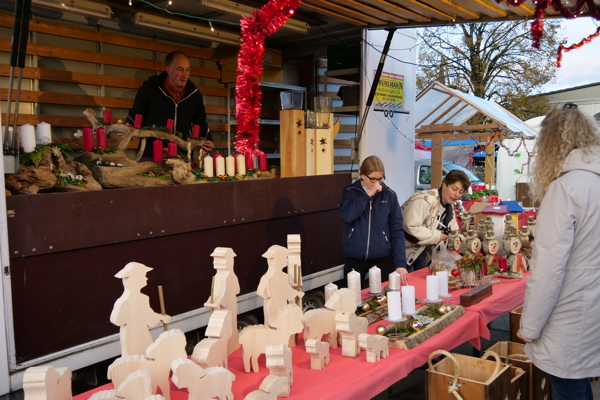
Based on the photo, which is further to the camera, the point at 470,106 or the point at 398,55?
the point at 470,106

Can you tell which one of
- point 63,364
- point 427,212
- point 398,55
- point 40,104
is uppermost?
point 398,55

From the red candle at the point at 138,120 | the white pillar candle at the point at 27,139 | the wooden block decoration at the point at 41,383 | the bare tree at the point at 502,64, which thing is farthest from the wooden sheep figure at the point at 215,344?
the bare tree at the point at 502,64

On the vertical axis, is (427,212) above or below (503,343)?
above

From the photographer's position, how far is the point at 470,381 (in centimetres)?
229

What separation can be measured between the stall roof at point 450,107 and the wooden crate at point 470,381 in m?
8.30

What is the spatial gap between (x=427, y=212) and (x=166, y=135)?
6.89ft

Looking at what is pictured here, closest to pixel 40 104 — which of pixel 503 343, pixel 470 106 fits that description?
pixel 503 343

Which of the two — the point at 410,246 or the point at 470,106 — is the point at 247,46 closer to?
the point at 410,246

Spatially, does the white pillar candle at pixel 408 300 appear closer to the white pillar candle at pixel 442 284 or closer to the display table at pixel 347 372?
the display table at pixel 347 372

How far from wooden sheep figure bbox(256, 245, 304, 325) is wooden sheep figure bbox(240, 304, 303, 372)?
0.16 m

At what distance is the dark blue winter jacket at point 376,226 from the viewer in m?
3.89

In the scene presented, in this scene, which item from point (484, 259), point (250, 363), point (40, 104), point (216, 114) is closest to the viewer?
point (250, 363)

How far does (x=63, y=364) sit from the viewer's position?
2893mm

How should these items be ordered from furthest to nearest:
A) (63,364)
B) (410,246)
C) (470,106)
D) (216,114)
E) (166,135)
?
(470,106), (216,114), (410,246), (166,135), (63,364)
